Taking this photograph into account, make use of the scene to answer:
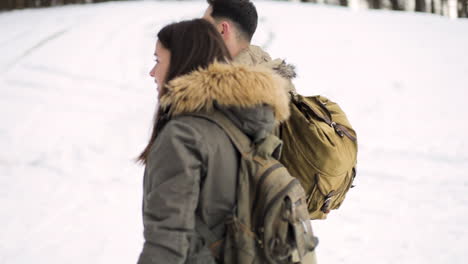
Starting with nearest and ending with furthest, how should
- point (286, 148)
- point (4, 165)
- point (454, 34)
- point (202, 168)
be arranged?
point (202, 168) → point (286, 148) → point (4, 165) → point (454, 34)

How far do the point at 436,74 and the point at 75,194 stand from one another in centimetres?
572

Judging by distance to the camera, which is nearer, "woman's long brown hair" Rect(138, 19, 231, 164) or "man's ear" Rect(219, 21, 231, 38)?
"woman's long brown hair" Rect(138, 19, 231, 164)

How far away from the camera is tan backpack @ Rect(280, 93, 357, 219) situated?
1.54 meters

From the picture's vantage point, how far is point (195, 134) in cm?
128

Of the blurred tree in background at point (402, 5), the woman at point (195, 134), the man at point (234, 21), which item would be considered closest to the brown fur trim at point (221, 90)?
the woman at point (195, 134)

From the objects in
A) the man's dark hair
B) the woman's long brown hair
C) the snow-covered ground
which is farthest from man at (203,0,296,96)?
the snow-covered ground

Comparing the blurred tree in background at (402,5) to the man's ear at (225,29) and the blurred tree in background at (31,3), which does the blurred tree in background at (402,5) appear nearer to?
the blurred tree in background at (31,3)

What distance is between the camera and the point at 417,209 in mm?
4441

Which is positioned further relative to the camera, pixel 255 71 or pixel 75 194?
pixel 75 194

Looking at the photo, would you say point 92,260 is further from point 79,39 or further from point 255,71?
point 79,39

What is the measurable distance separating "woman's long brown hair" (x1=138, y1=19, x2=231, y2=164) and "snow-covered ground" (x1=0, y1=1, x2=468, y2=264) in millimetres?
2569

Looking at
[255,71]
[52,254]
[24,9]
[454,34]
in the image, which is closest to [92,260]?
[52,254]

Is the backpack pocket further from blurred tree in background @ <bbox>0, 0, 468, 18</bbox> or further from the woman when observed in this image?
blurred tree in background @ <bbox>0, 0, 468, 18</bbox>

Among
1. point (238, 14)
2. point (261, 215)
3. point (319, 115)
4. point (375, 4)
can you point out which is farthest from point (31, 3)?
point (261, 215)
